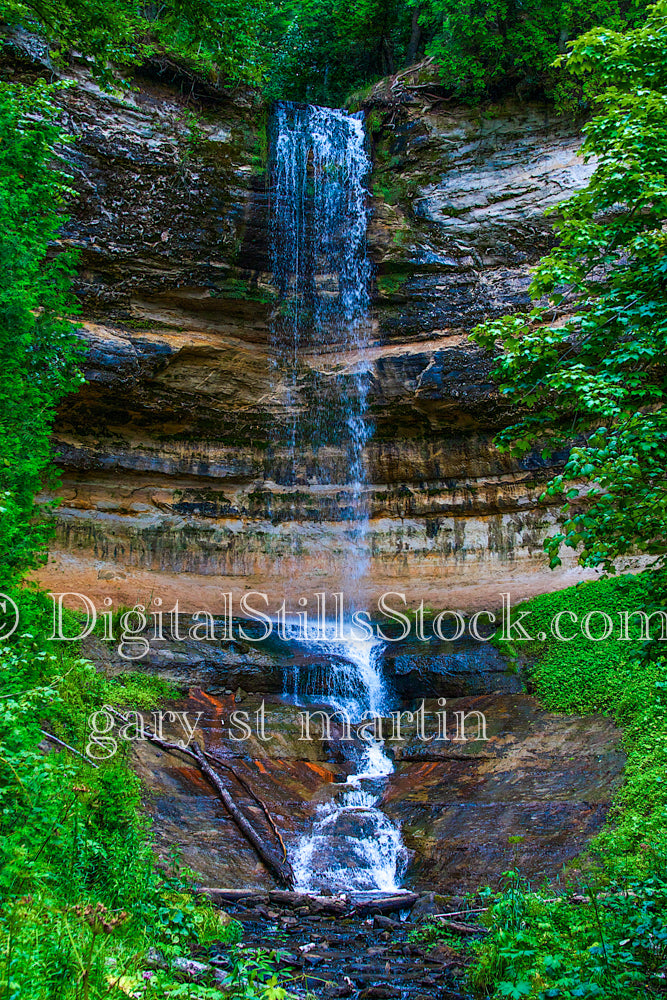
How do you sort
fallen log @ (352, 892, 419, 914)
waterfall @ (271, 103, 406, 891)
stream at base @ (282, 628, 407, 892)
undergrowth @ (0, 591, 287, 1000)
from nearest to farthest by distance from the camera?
undergrowth @ (0, 591, 287, 1000) → fallen log @ (352, 892, 419, 914) → stream at base @ (282, 628, 407, 892) → waterfall @ (271, 103, 406, 891)

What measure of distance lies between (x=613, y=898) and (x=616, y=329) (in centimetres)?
416

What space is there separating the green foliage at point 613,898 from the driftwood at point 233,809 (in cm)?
243

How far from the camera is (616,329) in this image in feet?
16.2

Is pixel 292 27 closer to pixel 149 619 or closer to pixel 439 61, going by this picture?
pixel 439 61

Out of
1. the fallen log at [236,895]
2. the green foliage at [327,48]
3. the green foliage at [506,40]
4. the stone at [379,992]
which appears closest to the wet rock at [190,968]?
the stone at [379,992]

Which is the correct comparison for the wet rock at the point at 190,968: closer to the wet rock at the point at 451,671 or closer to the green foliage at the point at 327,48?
the wet rock at the point at 451,671

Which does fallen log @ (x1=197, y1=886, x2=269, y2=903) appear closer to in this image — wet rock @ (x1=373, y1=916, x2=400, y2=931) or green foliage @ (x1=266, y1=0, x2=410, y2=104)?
wet rock @ (x1=373, y1=916, x2=400, y2=931)

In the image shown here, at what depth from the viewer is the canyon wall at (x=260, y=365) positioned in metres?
15.2

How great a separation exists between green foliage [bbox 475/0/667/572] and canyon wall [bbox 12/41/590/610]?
10.9 m

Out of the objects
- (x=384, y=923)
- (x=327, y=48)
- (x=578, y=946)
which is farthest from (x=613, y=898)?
(x=327, y=48)

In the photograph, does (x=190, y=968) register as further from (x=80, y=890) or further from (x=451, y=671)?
(x=451, y=671)

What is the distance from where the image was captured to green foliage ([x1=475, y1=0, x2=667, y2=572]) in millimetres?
4391

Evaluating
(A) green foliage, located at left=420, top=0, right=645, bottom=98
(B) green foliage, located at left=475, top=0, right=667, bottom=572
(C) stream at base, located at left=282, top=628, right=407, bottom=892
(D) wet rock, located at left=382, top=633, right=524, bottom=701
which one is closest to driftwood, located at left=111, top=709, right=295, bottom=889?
(C) stream at base, located at left=282, top=628, right=407, bottom=892

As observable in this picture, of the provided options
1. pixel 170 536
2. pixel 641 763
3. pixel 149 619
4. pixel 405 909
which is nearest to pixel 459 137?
pixel 170 536
